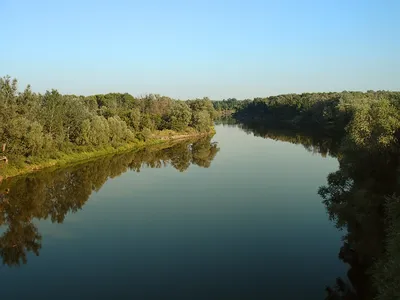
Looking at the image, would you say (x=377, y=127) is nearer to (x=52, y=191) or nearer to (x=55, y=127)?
(x=52, y=191)

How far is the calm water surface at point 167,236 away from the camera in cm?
1697

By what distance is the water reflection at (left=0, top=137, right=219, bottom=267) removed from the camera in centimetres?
2241

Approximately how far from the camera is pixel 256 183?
120 feet

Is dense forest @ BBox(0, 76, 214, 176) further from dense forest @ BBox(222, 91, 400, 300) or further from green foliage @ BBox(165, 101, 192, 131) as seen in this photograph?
dense forest @ BBox(222, 91, 400, 300)

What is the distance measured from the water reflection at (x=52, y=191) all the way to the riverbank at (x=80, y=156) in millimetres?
1455

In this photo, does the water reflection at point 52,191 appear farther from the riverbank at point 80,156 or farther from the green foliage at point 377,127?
the green foliage at point 377,127

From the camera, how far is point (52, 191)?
33594 mm

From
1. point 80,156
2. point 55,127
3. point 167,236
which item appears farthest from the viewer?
point 80,156

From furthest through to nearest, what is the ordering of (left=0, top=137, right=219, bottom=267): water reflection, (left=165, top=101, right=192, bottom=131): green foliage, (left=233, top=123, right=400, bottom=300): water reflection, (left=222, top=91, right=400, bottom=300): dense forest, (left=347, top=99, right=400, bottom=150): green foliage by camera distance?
(left=165, top=101, right=192, bottom=131): green foliage → (left=0, top=137, right=219, bottom=267): water reflection → (left=347, top=99, right=400, bottom=150): green foliage → (left=233, top=123, right=400, bottom=300): water reflection → (left=222, top=91, right=400, bottom=300): dense forest

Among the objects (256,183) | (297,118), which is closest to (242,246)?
(256,183)

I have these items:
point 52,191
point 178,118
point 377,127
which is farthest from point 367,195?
point 178,118

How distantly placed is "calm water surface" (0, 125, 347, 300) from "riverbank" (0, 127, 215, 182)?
67.2 inches

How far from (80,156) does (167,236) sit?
31042 millimetres

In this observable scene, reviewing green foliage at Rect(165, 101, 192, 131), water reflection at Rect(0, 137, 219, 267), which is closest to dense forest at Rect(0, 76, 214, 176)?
green foliage at Rect(165, 101, 192, 131)
